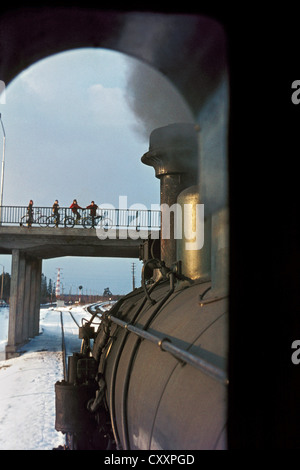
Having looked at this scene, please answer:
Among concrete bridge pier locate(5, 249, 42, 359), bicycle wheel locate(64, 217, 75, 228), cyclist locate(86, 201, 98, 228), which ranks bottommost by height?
concrete bridge pier locate(5, 249, 42, 359)

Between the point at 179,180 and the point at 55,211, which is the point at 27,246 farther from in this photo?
the point at 179,180

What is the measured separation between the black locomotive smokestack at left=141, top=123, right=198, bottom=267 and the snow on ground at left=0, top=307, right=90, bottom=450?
4.31 meters

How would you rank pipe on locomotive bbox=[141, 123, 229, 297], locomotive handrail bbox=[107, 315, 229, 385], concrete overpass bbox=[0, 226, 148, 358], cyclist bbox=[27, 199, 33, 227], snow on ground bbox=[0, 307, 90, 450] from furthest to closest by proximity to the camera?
cyclist bbox=[27, 199, 33, 227] < concrete overpass bbox=[0, 226, 148, 358] < snow on ground bbox=[0, 307, 90, 450] < pipe on locomotive bbox=[141, 123, 229, 297] < locomotive handrail bbox=[107, 315, 229, 385]

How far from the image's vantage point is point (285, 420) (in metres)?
1.53

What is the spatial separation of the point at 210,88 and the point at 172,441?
2.36 m

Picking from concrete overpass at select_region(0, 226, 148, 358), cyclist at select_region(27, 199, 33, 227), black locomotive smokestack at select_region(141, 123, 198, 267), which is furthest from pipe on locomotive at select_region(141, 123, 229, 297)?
cyclist at select_region(27, 199, 33, 227)

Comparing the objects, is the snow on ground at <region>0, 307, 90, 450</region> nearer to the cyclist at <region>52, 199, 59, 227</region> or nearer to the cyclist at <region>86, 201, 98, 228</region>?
the cyclist at <region>52, 199, 59, 227</region>

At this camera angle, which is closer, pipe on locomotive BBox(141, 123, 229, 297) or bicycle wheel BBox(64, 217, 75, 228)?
pipe on locomotive BBox(141, 123, 229, 297)

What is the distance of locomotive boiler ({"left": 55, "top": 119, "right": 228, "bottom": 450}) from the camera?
1.92 m

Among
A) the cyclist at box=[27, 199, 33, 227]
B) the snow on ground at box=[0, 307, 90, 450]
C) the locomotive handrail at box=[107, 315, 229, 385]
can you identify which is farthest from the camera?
the cyclist at box=[27, 199, 33, 227]

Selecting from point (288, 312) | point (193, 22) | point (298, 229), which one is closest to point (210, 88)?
point (193, 22)

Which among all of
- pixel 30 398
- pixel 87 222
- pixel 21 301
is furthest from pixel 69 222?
pixel 30 398

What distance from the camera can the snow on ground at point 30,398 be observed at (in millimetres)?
7316

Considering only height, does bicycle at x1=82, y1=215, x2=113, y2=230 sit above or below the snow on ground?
above
